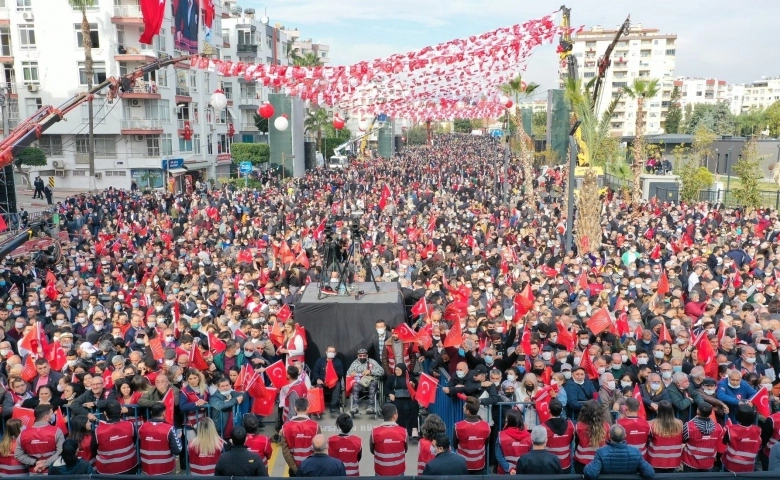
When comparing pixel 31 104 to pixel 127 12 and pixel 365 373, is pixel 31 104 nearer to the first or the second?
pixel 127 12

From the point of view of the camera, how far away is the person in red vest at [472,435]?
672 cm

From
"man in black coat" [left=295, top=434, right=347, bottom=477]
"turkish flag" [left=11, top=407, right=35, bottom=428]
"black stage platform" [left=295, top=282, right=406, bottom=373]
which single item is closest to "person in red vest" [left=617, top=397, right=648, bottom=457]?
"man in black coat" [left=295, top=434, right=347, bottom=477]

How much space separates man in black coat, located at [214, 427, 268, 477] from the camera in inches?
229

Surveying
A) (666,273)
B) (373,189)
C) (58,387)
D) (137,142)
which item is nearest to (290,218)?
(373,189)

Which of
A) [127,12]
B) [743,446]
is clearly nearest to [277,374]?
[743,446]

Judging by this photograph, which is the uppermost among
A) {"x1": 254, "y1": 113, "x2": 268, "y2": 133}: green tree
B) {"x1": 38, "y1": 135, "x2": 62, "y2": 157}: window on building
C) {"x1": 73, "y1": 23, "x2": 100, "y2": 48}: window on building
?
{"x1": 73, "y1": 23, "x2": 100, "y2": 48}: window on building

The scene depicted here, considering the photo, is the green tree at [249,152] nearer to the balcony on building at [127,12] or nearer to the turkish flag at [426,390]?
the balcony on building at [127,12]

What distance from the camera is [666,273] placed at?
14227mm

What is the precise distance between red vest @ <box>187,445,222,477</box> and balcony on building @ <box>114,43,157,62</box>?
39.7 meters

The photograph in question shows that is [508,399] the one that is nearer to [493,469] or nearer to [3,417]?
[493,469]

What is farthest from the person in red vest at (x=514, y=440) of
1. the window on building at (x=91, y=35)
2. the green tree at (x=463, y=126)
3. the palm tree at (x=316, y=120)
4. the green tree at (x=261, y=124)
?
the green tree at (x=463, y=126)

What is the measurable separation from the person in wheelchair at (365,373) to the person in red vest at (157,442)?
11.2 feet

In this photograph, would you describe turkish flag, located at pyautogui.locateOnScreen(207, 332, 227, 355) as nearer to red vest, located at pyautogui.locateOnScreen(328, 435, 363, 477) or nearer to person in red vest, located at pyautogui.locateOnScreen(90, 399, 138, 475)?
person in red vest, located at pyautogui.locateOnScreen(90, 399, 138, 475)

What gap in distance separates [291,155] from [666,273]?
36.7 m
